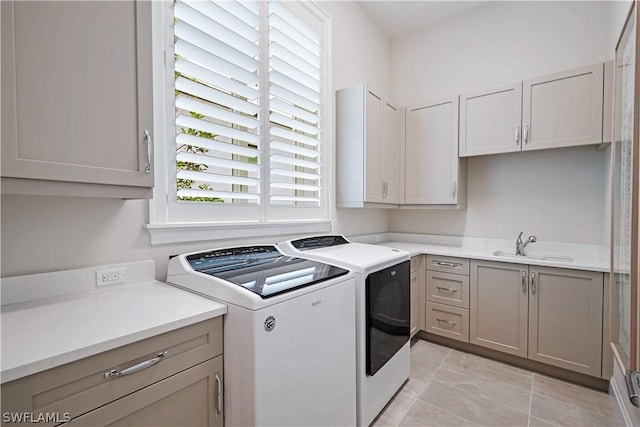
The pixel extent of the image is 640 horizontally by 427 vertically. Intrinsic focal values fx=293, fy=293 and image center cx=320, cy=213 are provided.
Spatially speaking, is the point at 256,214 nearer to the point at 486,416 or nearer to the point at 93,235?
the point at 93,235

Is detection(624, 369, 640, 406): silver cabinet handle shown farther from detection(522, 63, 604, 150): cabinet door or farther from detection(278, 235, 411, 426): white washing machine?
detection(522, 63, 604, 150): cabinet door

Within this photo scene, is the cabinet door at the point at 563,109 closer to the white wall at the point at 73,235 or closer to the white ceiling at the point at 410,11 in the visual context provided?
the white ceiling at the point at 410,11

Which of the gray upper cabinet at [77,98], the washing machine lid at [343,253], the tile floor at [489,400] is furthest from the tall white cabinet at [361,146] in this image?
the gray upper cabinet at [77,98]

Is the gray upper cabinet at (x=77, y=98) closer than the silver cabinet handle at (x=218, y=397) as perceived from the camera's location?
Yes

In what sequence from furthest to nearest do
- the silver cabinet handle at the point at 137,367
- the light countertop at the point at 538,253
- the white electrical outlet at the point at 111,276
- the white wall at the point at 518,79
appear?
the white wall at the point at 518,79 → the light countertop at the point at 538,253 → the white electrical outlet at the point at 111,276 → the silver cabinet handle at the point at 137,367

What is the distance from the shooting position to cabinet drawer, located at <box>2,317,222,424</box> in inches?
28.8

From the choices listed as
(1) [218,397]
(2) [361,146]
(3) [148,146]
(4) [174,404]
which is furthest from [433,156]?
(4) [174,404]

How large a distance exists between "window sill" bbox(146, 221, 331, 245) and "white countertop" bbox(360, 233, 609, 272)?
4.05 feet

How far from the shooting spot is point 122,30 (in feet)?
3.72

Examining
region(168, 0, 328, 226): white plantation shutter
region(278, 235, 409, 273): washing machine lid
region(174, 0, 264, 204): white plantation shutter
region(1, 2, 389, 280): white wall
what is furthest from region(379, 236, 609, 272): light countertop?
region(1, 2, 389, 280): white wall

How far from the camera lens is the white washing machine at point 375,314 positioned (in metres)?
1.64

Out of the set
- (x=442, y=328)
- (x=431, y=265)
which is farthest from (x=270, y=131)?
(x=442, y=328)

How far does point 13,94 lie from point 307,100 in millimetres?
1805

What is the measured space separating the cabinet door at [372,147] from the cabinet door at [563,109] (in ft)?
4.02
